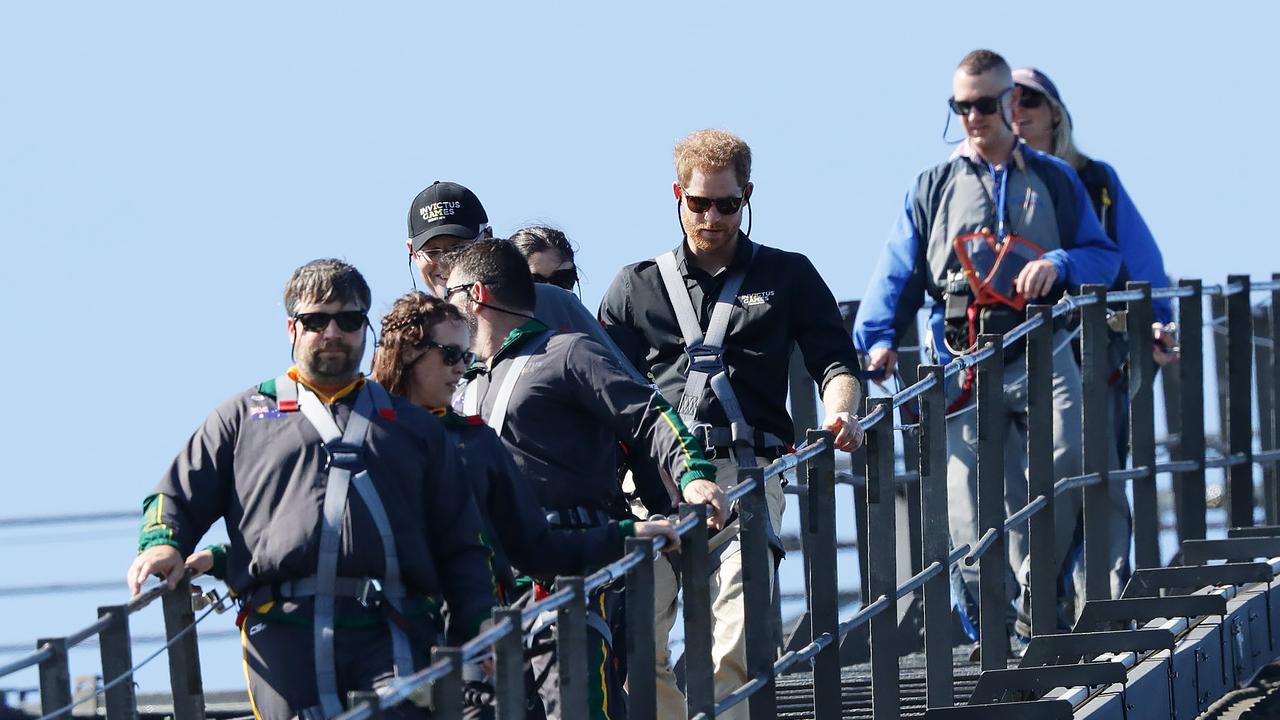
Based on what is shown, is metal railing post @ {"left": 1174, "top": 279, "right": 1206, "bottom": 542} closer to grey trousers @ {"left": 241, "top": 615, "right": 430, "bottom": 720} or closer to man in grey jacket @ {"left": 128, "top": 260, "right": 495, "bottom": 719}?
man in grey jacket @ {"left": 128, "top": 260, "right": 495, "bottom": 719}

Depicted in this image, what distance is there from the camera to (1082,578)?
9492 mm

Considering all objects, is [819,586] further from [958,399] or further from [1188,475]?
[1188,475]

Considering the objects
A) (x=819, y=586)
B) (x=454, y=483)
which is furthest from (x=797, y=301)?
(x=454, y=483)

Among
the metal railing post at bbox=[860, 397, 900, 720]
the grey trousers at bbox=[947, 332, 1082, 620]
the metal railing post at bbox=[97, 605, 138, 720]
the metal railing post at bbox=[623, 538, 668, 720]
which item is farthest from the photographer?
the grey trousers at bbox=[947, 332, 1082, 620]

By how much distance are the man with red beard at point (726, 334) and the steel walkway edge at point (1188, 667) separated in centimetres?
93

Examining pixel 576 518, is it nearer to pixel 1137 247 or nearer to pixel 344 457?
Answer: pixel 344 457

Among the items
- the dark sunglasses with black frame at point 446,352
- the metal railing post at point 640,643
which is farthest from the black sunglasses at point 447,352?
the metal railing post at point 640,643

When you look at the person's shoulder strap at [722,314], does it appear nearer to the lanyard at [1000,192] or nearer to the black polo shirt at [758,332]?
the black polo shirt at [758,332]

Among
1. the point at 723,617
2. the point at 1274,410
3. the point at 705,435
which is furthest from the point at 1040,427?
the point at 1274,410

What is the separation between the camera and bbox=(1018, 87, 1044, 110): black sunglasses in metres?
9.88

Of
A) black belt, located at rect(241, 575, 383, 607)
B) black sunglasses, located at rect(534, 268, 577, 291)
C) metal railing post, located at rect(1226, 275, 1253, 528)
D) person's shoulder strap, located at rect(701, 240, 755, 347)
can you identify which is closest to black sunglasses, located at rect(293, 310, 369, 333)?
black belt, located at rect(241, 575, 383, 607)

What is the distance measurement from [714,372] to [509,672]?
2.37 meters

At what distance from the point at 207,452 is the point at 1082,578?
185 inches

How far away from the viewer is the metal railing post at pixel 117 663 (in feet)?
17.9
